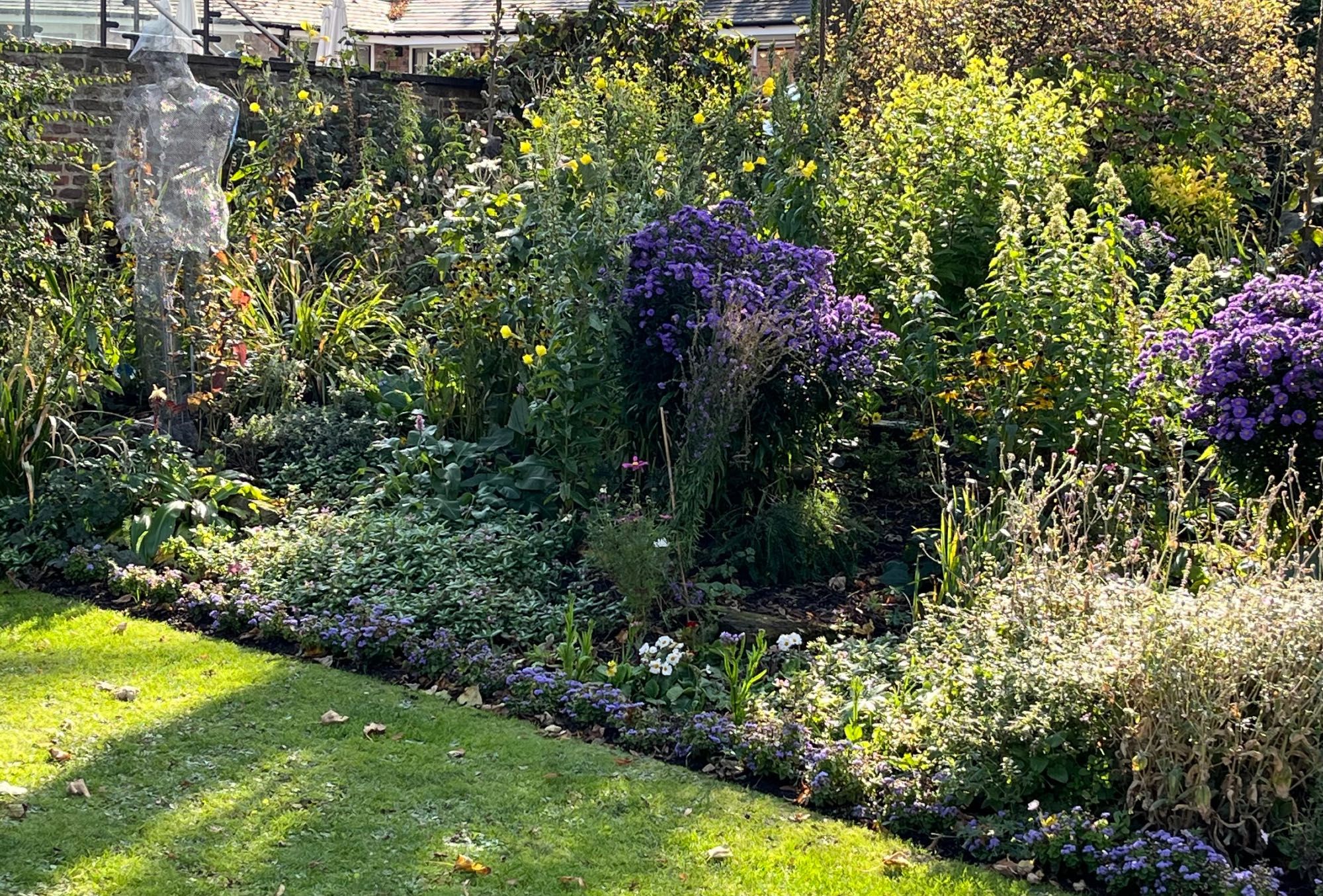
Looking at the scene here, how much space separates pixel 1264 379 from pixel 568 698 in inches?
126

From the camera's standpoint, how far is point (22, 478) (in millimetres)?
6863

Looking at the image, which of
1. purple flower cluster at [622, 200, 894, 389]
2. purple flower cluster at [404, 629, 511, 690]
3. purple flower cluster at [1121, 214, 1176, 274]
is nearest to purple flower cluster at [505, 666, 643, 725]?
purple flower cluster at [404, 629, 511, 690]

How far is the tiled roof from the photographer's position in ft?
72.6

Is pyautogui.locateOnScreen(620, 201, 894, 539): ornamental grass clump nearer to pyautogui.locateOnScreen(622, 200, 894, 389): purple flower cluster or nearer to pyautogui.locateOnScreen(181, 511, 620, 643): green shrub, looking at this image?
pyautogui.locateOnScreen(622, 200, 894, 389): purple flower cluster

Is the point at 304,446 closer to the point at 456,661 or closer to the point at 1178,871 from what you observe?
the point at 456,661

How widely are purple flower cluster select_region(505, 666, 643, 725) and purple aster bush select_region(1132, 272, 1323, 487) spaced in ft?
9.06

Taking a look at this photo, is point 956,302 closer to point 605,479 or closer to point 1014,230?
point 1014,230

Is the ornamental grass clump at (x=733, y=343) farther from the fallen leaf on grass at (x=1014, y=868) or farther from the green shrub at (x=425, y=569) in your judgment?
the fallen leaf on grass at (x=1014, y=868)

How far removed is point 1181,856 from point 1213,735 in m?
0.37

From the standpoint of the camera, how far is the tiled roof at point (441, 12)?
871 inches

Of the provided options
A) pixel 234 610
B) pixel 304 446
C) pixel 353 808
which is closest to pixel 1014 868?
pixel 353 808

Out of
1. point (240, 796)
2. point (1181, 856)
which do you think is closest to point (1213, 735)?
point (1181, 856)

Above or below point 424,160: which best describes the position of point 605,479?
below

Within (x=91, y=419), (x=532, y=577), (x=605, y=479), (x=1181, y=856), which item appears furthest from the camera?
(x=91, y=419)
